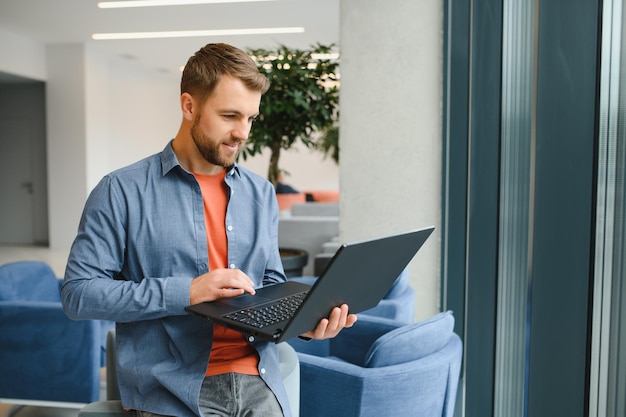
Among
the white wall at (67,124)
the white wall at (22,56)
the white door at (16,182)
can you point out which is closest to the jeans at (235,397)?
the white wall at (22,56)

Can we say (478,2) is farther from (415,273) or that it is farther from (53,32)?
(53,32)

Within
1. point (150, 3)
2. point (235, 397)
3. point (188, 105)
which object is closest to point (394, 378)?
point (235, 397)

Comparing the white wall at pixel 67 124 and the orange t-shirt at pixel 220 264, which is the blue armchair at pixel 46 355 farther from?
the white wall at pixel 67 124

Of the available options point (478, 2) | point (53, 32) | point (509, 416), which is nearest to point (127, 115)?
point (53, 32)

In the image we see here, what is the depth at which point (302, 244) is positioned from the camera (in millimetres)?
6766

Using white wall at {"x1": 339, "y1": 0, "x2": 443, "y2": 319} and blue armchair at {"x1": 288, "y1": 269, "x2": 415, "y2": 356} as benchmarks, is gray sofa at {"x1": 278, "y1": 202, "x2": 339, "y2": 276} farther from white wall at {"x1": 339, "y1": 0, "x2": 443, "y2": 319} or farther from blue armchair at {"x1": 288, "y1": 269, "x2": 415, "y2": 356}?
blue armchair at {"x1": 288, "y1": 269, "x2": 415, "y2": 356}

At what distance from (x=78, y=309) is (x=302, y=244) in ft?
17.8

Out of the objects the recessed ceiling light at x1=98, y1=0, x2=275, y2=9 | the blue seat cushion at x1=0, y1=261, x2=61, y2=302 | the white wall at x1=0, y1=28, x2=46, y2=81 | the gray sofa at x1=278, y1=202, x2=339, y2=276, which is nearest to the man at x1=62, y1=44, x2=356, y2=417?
the blue seat cushion at x1=0, y1=261, x2=61, y2=302

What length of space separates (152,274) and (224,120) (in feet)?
1.35

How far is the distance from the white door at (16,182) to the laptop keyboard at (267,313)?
10.3 meters

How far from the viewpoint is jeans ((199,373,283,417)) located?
1392 mm

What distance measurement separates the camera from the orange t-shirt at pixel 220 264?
4.72 ft

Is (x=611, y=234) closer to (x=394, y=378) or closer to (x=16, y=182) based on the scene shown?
(x=394, y=378)

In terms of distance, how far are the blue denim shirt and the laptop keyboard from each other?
15 cm
